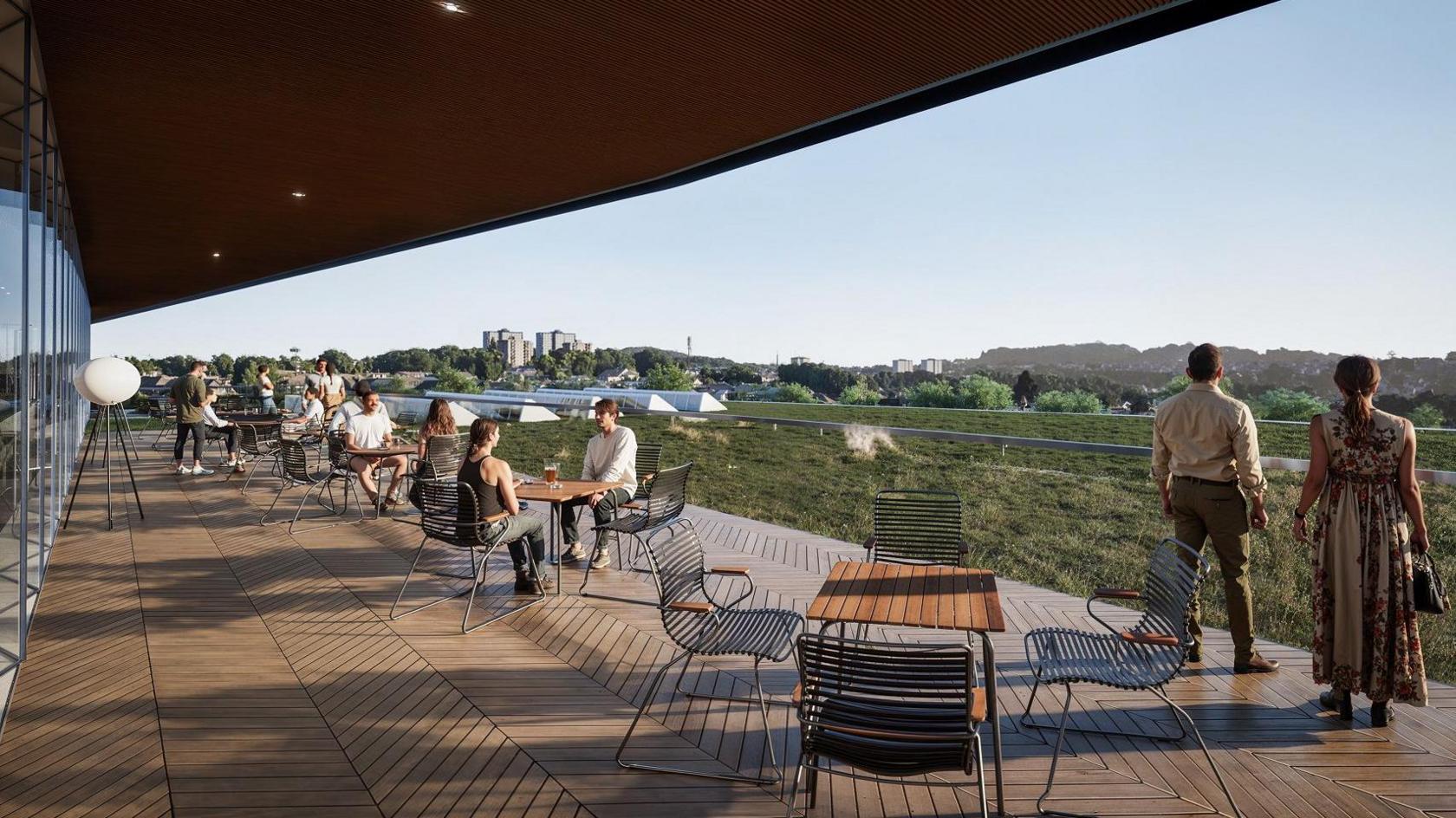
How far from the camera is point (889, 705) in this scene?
2.32 meters

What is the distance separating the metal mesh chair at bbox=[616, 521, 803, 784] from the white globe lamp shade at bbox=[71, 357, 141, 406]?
5.92 m

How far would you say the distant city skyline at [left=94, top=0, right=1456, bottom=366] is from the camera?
15422 millimetres

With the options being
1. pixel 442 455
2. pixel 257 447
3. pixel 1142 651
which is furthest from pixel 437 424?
pixel 1142 651

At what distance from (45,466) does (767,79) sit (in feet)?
18.0

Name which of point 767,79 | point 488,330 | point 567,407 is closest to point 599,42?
point 767,79

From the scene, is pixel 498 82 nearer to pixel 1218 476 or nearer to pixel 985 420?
pixel 1218 476

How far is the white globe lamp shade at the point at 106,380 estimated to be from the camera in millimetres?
6969

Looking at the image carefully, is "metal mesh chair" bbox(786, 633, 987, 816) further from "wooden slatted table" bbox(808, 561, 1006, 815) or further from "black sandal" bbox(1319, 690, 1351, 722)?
"black sandal" bbox(1319, 690, 1351, 722)

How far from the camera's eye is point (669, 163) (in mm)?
7141

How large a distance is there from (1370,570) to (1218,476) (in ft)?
2.36

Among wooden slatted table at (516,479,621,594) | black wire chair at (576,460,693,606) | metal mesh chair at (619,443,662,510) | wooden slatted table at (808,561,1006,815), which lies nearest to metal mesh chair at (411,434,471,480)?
metal mesh chair at (619,443,662,510)

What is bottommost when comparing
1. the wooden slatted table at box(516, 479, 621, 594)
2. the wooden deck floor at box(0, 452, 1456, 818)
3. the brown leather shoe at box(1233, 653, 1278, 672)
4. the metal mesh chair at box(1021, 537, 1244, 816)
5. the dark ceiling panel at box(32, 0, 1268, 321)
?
the wooden deck floor at box(0, 452, 1456, 818)

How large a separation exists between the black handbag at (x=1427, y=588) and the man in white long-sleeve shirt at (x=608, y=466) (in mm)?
4393

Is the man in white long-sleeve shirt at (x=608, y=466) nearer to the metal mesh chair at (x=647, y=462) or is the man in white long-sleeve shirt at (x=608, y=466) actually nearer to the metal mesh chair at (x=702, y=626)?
the metal mesh chair at (x=647, y=462)
